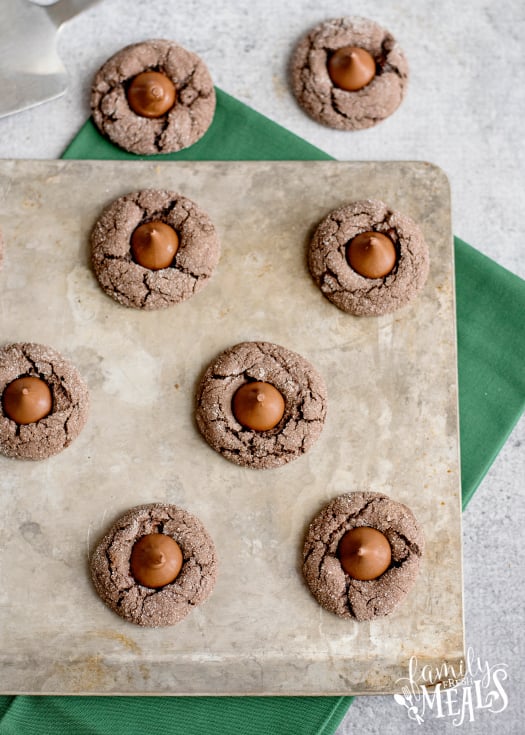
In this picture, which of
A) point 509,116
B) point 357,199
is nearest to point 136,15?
point 357,199

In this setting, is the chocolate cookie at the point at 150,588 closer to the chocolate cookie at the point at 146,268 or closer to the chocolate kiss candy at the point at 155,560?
the chocolate kiss candy at the point at 155,560

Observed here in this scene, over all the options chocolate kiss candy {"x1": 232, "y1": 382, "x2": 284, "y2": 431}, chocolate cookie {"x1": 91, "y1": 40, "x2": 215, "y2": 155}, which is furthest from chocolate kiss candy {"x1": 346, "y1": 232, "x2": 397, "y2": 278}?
chocolate cookie {"x1": 91, "y1": 40, "x2": 215, "y2": 155}

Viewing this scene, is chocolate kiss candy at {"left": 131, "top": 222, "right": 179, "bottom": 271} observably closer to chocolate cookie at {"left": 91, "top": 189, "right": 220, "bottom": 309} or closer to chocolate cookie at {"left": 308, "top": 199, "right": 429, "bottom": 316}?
chocolate cookie at {"left": 91, "top": 189, "right": 220, "bottom": 309}

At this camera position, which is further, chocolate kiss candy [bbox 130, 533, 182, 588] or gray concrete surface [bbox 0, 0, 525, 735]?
gray concrete surface [bbox 0, 0, 525, 735]

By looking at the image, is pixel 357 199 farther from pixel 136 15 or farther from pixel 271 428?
pixel 136 15

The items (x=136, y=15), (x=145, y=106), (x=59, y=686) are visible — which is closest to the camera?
(x=59, y=686)
